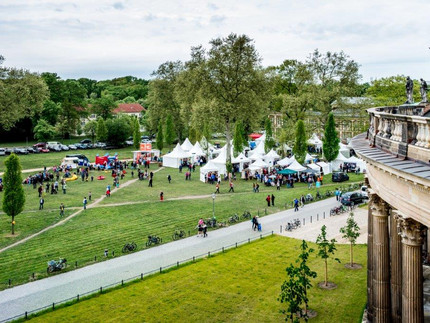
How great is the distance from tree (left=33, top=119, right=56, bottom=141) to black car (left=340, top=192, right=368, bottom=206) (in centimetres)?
6065

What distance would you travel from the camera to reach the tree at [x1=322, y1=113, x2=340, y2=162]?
53469mm

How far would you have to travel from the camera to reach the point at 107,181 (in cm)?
4966

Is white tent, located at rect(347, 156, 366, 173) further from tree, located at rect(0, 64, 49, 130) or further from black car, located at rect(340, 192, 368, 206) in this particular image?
tree, located at rect(0, 64, 49, 130)

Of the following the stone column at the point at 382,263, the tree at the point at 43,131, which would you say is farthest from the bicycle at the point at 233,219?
the tree at the point at 43,131

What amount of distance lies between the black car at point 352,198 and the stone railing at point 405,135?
2491 centimetres

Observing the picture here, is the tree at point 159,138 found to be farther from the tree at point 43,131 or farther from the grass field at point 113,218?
the tree at point 43,131

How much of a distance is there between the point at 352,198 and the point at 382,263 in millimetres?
25734

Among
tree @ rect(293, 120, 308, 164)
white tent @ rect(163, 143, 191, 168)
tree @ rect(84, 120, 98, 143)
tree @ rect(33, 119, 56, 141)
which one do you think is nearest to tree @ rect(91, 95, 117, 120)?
tree @ rect(84, 120, 98, 143)

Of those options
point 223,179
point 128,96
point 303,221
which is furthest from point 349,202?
point 128,96

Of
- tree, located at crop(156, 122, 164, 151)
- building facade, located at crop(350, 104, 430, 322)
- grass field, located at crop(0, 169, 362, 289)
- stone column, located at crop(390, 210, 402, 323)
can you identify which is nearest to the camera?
building facade, located at crop(350, 104, 430, 322)

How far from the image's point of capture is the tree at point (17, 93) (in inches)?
2290

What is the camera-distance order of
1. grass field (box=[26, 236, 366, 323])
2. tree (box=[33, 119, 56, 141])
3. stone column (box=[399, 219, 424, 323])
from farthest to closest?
tree (box=[33, 119, 56, 141]) → grass field (box=[26, 236, 366, 323]) → stone column (box=[399, 219, 424, 323])

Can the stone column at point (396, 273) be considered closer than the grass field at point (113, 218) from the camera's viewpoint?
Yes

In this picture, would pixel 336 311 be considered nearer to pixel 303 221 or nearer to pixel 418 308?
pixel 418 308
